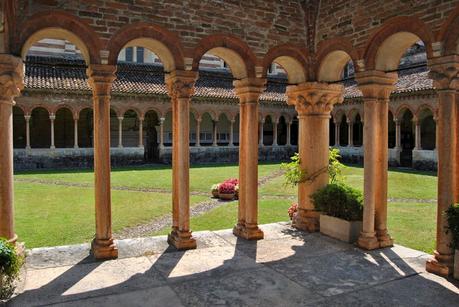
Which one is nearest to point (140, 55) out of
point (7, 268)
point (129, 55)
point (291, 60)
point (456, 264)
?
point (129, 55)

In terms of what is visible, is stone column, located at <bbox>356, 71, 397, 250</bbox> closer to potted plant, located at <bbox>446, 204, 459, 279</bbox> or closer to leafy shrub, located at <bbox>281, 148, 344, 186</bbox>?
leafy shrub, located at <bbox>281, 148, 344, 186</bbox>

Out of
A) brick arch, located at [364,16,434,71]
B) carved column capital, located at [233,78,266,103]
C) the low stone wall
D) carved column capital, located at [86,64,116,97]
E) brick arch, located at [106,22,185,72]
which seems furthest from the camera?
the low stone wall

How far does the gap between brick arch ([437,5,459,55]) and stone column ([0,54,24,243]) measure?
642cm

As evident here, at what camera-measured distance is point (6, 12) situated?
5809 mm

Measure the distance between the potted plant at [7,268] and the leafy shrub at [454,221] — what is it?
6049mm

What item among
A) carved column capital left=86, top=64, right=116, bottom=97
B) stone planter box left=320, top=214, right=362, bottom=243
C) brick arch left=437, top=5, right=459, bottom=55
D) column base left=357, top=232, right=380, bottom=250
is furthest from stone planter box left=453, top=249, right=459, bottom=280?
carved column capital left=86, top=64, right=116, bottom=97

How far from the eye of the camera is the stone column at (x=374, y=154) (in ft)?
24.5

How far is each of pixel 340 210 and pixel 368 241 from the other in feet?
3.16

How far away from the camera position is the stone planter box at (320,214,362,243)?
7.90 m

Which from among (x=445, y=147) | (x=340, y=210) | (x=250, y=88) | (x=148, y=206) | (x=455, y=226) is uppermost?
(x=250, y=88)

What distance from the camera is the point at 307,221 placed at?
8.95m

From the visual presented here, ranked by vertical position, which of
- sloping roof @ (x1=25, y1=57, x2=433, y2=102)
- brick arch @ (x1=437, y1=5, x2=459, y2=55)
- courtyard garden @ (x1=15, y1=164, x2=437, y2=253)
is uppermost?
sloping roof @ (x1=25, y1=57, x2=433, y2=102)

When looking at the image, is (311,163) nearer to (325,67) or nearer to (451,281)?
(325,67)

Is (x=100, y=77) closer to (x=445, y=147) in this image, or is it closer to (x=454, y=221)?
(x=445, y=147)
